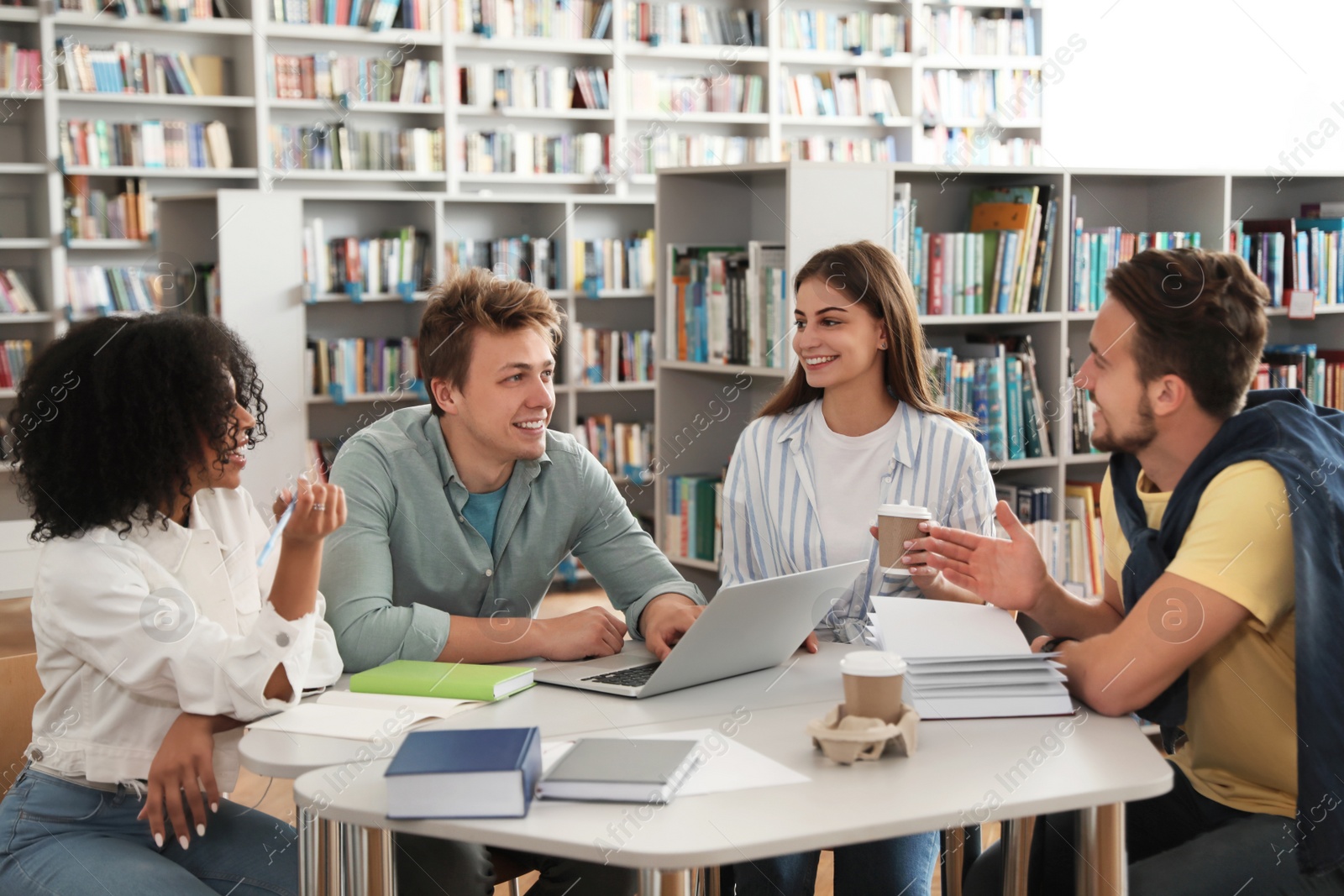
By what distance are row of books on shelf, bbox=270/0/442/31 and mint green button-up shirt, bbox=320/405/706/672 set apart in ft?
14.9

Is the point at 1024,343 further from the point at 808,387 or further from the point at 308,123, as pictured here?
the point at 308,123

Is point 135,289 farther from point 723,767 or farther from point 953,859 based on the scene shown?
point 723,767

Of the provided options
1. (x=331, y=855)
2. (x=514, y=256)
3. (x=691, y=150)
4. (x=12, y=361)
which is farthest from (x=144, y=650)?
(x=691, y=150)

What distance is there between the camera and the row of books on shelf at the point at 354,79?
6.05 meters

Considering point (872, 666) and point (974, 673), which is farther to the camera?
point (974, 673)

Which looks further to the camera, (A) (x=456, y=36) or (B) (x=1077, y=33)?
(B) (x=1077, y=33)

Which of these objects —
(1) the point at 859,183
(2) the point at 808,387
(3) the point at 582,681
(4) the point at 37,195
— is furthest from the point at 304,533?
(4) the point at 37,195

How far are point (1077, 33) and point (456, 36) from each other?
346 cm

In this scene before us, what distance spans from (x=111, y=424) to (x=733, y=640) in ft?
2.92

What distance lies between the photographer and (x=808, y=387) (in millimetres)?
2549

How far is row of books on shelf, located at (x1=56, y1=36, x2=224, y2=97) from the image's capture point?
18.5 feet

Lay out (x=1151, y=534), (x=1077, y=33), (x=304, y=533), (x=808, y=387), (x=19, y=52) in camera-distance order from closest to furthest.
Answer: (x=304, y=533) → (x=1151, y=534) → (x=808, y=387) → (x=19, y=52) → (x=1077, y=33)

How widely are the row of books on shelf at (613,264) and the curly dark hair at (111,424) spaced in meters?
4.46

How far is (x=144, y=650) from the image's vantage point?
1.54 metres
